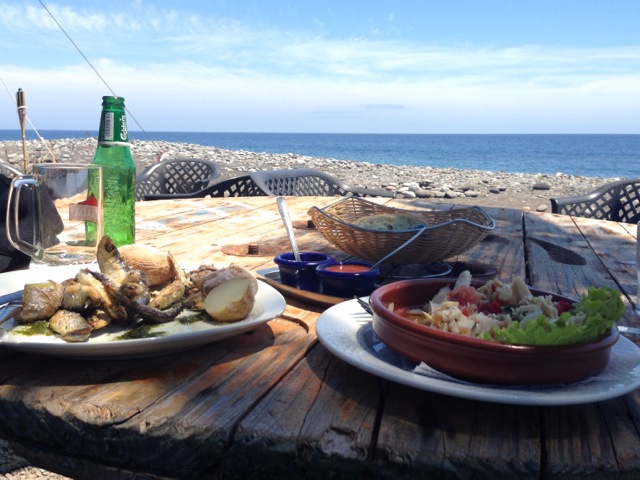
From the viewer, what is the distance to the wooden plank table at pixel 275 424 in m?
0.70

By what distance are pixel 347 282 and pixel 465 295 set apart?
32 cm

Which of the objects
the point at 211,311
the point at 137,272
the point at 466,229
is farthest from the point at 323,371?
the point at 466,229

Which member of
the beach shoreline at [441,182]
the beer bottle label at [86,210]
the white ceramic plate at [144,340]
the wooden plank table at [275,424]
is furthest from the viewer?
the beach shoreline at [441,182]

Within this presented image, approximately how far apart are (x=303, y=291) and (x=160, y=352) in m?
0.41

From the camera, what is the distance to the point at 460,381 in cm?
79

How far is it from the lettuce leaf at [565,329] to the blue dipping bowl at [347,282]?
1.42ft

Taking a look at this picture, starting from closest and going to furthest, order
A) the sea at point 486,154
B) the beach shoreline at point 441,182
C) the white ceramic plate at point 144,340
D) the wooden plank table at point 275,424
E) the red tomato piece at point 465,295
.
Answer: the wooden plank table at point 275,424
the white ceramic plate at point 144,340
the red tomato piece at point 465,295
the beach shoreline at point 441,182
the sea at point 486,154

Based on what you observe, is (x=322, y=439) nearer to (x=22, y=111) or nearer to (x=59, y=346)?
(x=59, y=346)

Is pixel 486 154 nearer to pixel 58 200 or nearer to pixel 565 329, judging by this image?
pixel 58 200

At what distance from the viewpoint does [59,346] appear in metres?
0.84

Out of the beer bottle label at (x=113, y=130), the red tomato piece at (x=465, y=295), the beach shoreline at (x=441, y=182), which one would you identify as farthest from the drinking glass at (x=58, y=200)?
the beach shoreline at (x=441, y=182)

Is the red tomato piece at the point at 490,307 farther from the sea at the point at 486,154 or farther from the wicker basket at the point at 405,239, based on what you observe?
the sea at the point at 486,154

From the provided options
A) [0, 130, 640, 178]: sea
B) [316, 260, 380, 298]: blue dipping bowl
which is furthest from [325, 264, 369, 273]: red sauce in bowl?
[0, 130, 640, 178]: sea

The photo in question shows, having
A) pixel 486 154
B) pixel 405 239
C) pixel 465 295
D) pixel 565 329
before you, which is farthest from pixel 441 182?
pixel 486 154
